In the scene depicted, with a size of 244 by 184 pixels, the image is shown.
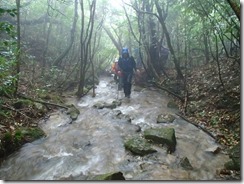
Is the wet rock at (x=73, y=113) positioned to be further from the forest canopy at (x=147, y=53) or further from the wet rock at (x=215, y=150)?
the wet rock at (x=215, y=150)

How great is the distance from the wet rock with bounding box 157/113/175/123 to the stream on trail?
135 millimetres

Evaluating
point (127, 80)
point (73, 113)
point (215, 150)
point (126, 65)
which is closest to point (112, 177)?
point (215, 150)

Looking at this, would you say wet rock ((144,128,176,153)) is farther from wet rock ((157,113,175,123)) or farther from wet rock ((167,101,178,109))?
wet rock ((167,101,178,109))

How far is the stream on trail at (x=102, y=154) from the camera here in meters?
5.17

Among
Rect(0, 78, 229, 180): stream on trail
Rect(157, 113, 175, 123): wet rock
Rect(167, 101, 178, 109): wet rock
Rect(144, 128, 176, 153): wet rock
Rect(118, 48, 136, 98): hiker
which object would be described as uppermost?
Rect(118, 48, 136, 98): hiker

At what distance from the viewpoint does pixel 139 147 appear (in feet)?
19.4

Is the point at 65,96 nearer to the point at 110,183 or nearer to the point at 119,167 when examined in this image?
the point at 119,167

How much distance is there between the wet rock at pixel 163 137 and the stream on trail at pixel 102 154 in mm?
179

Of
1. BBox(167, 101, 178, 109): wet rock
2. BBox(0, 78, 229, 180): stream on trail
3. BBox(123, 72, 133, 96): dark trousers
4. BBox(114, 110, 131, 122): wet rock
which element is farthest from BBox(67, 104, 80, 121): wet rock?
BBox(167, 101, 178, 109): wet rock

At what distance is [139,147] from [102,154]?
0.82 m

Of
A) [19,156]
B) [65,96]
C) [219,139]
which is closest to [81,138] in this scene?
[19,156]

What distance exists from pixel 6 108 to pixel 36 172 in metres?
2.90

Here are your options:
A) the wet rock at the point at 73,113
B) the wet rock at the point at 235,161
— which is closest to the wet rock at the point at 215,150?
the wet rock at the point at 235,161

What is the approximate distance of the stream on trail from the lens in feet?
17.0
